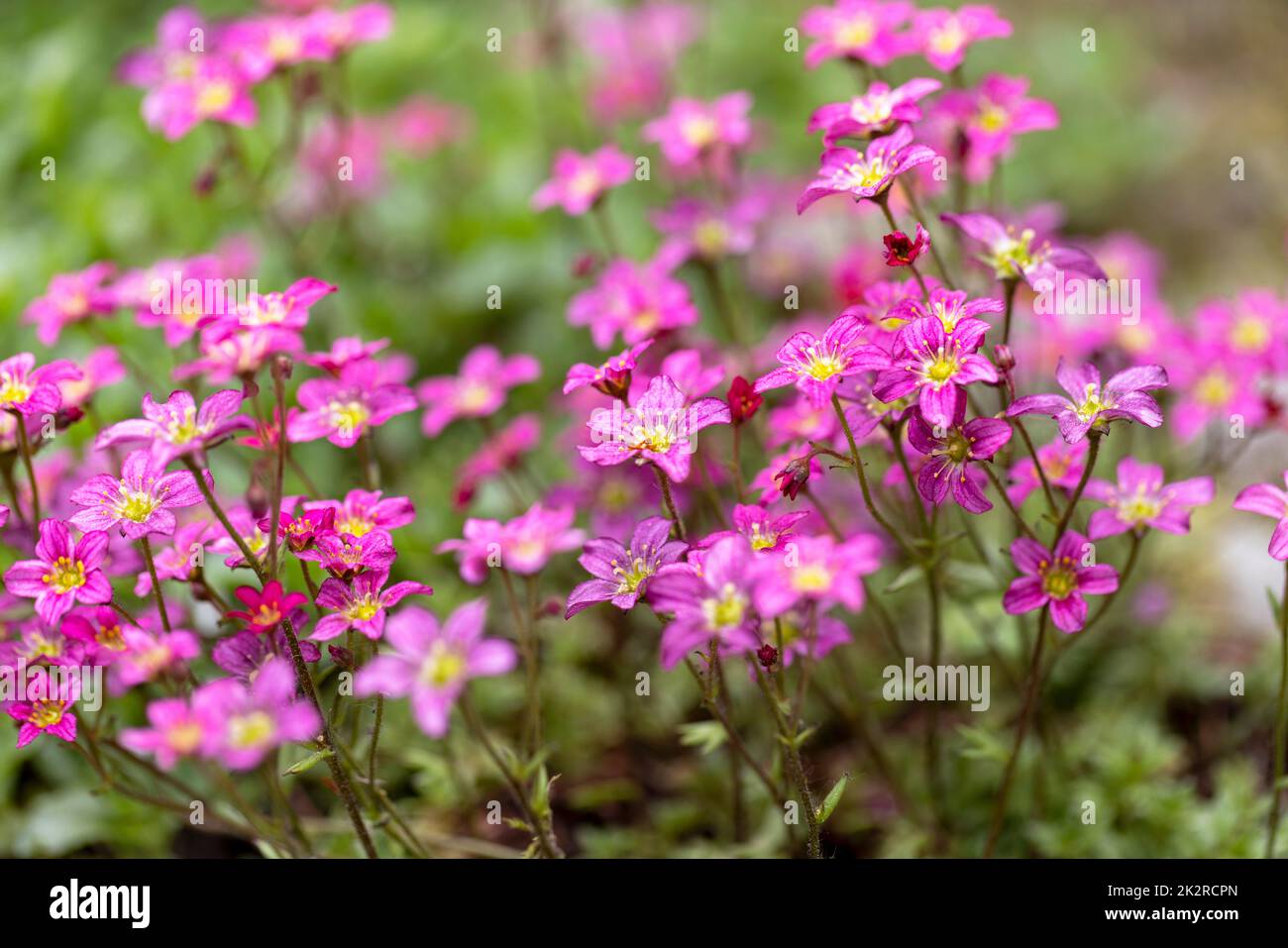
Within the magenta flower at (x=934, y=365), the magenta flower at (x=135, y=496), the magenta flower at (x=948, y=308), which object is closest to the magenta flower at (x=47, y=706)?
the magenta flower at (x=135, y=496)

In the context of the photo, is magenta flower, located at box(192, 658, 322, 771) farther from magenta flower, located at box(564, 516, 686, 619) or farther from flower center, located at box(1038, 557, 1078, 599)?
flower center, located at box(1038, 557, 1078, 599)

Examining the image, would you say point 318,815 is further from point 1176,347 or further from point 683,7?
point 683,7

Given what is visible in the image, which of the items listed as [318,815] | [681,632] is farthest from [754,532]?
[318,815]

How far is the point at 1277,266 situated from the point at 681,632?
4040 millimetres

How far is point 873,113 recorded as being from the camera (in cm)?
230

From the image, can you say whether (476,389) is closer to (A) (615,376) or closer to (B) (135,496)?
(A) (615,376)

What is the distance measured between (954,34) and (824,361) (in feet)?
3.15

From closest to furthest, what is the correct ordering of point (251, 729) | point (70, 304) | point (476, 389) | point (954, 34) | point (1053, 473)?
point (251, 729) < point (1053, 473) < point (954, 34) < point (70, 304) < point (476, 389)

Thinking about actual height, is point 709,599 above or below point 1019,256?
below

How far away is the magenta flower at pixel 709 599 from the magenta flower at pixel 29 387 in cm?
121

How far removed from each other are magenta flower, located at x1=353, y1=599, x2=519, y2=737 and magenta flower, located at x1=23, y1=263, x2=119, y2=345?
1.53 metres

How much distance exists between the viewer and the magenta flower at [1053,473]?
7.57 feet

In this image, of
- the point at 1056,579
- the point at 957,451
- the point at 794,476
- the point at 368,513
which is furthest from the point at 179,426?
the point at 1056,579

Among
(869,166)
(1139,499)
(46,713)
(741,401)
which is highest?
(869,166)
